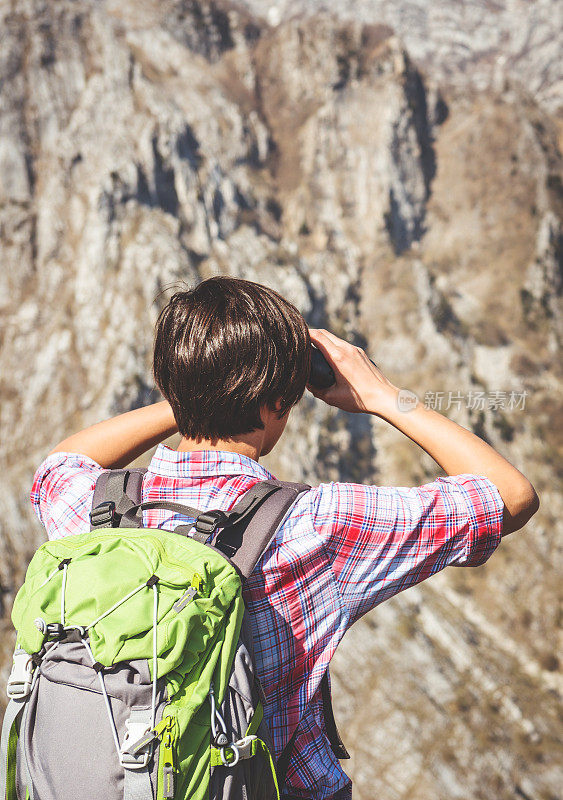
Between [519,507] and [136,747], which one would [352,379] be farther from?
[136,747]

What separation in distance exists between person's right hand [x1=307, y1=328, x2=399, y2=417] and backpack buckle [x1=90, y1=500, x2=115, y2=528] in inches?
30.1

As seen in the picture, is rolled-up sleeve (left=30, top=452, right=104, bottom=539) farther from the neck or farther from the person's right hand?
the person's right hand

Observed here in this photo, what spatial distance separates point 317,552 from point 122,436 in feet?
3.51

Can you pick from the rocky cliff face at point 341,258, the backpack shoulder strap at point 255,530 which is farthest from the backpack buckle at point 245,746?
the rocky cliff face at point 341,258

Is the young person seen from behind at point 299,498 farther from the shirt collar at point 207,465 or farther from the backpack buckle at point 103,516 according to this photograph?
the backpack buckle at point 103,516

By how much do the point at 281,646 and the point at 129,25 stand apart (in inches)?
2249

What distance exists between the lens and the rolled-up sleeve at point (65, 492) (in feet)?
6.80

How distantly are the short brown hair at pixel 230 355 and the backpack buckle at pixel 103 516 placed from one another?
38 cm

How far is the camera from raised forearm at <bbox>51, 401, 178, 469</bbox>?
246 centimetres

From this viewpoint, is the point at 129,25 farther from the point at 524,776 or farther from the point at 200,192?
the point at 524,776

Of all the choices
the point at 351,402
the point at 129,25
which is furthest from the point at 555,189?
the point at 351,402

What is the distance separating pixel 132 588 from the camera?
5.32ft

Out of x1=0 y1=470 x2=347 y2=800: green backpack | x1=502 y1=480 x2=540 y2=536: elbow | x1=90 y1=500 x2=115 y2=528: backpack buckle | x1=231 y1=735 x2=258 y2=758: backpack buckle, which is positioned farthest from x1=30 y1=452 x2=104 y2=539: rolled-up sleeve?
x1=502 y1=480 x2=540 y2=536: elbow

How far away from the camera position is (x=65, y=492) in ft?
7.18
